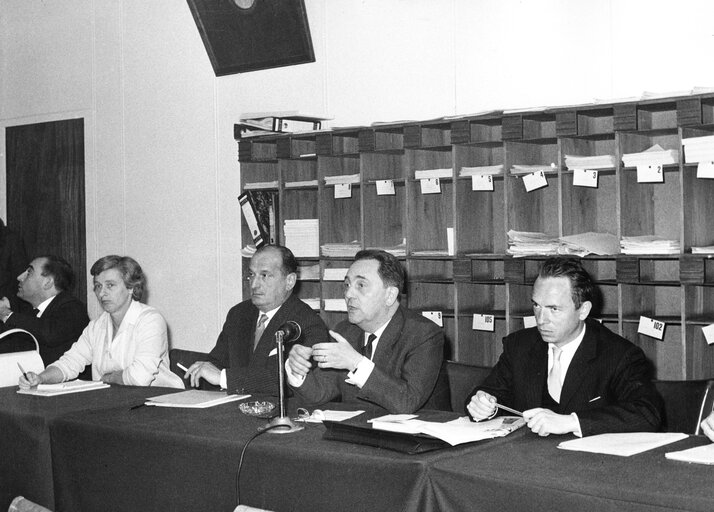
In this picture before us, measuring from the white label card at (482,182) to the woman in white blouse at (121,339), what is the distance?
1.79m

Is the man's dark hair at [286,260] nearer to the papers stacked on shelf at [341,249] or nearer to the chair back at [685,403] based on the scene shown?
the papers stacked on shelf at [341,249]

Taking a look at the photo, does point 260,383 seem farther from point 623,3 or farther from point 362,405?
point 623,3

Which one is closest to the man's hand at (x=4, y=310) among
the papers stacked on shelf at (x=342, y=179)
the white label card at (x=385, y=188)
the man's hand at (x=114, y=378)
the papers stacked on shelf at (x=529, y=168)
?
the man's hand at (x=114, y=378)

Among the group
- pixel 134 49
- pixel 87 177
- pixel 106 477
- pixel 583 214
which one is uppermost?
pixel 134 49

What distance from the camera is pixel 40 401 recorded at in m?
3.89

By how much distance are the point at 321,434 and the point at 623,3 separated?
301 cm

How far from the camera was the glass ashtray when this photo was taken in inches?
130

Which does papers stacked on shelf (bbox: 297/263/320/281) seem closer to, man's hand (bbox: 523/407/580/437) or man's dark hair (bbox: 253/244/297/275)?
man's dark hair (bbox: 253/244/297/275)

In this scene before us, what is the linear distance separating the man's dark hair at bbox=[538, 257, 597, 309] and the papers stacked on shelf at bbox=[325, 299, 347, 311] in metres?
2.19

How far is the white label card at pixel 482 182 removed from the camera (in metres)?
4.96

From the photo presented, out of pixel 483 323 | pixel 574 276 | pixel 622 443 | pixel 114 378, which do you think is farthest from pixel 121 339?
pixel 622 443

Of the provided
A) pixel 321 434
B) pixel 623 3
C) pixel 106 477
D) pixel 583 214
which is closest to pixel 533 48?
pixel 623 3

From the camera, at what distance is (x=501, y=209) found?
527 cm

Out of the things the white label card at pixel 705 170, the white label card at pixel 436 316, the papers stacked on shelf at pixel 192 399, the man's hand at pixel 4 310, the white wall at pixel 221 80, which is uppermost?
the white wall at pixel 221 80
